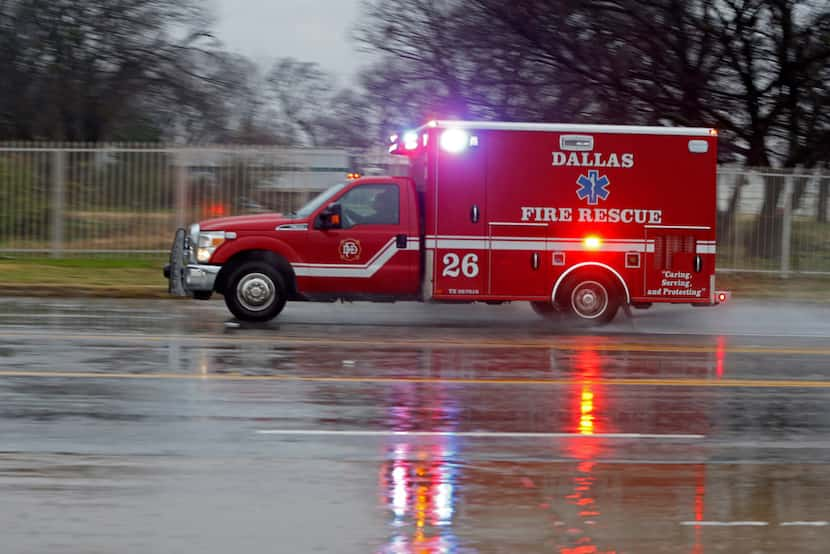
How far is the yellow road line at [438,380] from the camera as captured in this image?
10.4 meters

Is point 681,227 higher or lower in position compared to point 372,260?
higher

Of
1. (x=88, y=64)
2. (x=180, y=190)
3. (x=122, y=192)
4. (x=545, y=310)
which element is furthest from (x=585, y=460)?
(x=88, y=64)

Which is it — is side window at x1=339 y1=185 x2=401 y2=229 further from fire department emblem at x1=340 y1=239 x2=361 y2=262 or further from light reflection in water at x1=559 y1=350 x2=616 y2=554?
light reflection in water at x1=559 y1=350 x2=616 y2=554

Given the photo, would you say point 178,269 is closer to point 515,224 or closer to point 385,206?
point 385,206

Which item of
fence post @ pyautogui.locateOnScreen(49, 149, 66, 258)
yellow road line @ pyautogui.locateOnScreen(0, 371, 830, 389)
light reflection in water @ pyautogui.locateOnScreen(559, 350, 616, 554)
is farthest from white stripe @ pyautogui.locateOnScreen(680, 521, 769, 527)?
fence post @ pyautogui.locateOnScreen(49, 149, 66, 258)

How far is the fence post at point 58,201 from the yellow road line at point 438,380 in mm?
14135

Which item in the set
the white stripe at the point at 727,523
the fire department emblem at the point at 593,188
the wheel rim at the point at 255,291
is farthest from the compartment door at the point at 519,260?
the white stripe at the point at 727,523

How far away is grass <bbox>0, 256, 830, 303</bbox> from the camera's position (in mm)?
19672

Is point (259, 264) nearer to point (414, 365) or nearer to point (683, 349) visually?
point (414, 365)

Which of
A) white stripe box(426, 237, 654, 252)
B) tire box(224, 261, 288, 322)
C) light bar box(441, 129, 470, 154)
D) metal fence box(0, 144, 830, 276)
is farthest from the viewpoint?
metal fence box(0, 144, 830, 276)

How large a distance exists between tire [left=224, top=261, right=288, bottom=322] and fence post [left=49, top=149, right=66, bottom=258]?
985cm

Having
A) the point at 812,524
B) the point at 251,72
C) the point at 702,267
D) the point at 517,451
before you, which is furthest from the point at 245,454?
the point at 251,72

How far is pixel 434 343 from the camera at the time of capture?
13.8m

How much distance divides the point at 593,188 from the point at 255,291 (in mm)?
4584
